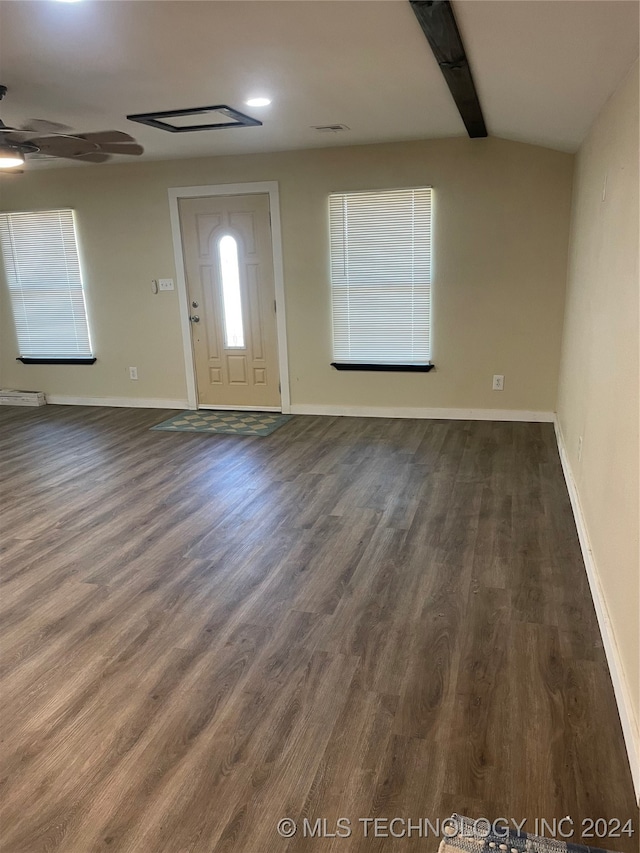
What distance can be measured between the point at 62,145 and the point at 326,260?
101 inches

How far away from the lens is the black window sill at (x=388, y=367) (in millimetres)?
5293

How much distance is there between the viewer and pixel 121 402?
249 inches

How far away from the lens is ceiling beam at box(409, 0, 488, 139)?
1.99 m

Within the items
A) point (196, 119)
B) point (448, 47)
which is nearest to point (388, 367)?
point (196, 119)

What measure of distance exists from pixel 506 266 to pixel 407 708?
3955 millimetres

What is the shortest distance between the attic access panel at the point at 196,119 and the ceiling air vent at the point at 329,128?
0.45 meters

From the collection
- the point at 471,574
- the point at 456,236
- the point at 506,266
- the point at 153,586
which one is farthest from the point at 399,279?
the point at 153,586

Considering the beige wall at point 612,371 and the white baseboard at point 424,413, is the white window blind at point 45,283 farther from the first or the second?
the beige wall at point 612,371

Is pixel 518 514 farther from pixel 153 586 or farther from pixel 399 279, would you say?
pixel 399 279

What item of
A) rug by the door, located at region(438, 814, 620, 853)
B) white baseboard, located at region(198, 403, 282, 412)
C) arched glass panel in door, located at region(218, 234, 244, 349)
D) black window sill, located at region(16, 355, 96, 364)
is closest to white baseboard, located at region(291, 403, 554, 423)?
white baseboard, located at region(198, 403, 282, 412)

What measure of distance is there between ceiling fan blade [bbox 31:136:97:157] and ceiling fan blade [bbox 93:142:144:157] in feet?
2.89

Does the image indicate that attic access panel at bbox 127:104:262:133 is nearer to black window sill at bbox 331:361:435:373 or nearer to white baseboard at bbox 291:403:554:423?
black window sill at bbox 331:361:435:373

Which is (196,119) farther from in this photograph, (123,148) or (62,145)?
(123,148)

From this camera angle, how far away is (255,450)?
4688mm
